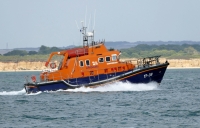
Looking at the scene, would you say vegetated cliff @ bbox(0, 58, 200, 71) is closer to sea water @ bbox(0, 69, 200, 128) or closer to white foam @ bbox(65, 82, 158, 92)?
sea water @ bbox(0, 69, 200, 128)

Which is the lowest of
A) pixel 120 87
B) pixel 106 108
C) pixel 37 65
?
pixel 106 108

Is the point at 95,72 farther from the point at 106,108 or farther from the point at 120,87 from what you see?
the point at 106,108

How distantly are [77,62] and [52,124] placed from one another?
1281cm

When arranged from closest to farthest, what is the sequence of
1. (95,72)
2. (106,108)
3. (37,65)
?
(106,108)
(95,72)
(37,65)

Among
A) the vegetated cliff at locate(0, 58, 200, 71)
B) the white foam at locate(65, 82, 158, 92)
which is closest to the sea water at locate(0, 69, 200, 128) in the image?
the white foam at locate(65, 82, 158, 92)

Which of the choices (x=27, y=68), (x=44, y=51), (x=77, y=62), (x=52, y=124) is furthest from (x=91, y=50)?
(x=44, y=51)

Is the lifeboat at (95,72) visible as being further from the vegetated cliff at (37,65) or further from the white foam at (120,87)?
the vegetated cliff at (37,65)

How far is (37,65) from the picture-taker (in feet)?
493

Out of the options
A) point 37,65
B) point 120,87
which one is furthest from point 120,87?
point 37,65

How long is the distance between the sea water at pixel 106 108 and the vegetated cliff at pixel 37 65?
10134 centimetres

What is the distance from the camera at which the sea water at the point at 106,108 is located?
27734 millimetres

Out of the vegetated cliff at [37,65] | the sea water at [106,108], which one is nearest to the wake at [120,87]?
→ the sea water at [106,108]

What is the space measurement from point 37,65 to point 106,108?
119187mm

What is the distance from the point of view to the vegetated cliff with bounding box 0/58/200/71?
473ft
